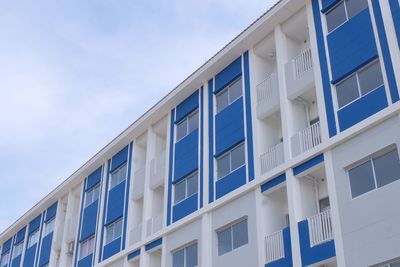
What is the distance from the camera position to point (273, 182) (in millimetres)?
25328

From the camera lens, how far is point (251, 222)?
25594 mm

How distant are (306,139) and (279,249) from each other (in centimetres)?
446

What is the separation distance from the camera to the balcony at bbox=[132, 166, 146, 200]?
34.4 m

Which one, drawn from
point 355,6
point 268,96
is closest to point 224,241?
point 268,96

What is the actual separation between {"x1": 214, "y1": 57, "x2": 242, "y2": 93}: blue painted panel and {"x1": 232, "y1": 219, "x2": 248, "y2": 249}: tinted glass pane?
7.50 m

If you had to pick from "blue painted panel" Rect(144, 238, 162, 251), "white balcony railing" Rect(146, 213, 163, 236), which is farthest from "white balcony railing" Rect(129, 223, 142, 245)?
"blue painted panel" Rect(144, 238, 162, 251)

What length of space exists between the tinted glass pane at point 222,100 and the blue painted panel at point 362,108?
7.90 m

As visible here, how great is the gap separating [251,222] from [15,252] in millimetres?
27578

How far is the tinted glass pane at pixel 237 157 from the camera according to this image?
1088 inches

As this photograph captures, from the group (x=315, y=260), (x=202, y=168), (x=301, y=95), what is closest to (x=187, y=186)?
(x=202, y=168)

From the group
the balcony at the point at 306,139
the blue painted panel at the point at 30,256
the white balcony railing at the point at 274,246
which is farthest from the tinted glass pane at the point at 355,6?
the blue painted panel at the point at 30,256

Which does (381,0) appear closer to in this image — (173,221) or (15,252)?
(173,221)

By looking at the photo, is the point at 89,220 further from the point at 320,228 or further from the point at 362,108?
the point at 362,108

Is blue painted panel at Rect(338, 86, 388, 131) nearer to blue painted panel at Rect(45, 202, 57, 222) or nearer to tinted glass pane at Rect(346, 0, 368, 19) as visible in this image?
tinted glass pane at Rect(346, 0, 368, 19)
